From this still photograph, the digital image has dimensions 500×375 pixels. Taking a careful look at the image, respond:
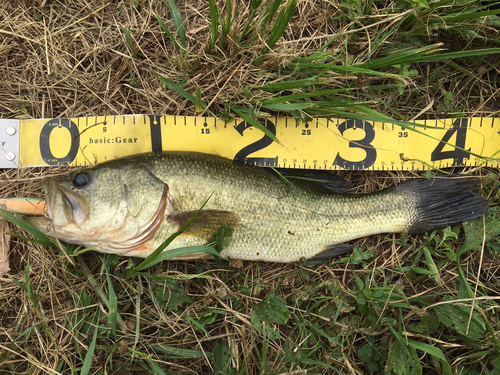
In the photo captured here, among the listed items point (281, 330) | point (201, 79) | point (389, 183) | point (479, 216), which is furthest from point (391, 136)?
point (281, 330)

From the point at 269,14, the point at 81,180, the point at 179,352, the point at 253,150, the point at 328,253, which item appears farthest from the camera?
the point at 253,150

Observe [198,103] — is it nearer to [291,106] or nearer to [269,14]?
[291,106]

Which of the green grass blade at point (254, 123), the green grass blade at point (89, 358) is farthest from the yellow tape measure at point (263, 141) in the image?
the green grass blade at point (89, 358)

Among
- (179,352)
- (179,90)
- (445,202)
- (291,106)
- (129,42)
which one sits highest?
(129,42)

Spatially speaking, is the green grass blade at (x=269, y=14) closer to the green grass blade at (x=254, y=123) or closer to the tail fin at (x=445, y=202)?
the green grass blade at (x=254, y=123)

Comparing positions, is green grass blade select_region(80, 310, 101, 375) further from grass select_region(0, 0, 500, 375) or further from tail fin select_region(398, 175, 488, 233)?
tail fin select_region(398, 175, 488, 233)

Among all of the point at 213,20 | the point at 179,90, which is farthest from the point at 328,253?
the point at 213,20

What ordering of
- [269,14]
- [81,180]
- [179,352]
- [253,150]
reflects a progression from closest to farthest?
[81,180]
[269,14]
[179,352]
[253,150]
